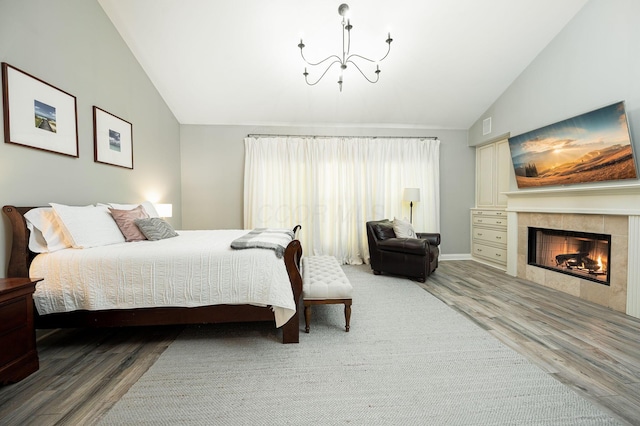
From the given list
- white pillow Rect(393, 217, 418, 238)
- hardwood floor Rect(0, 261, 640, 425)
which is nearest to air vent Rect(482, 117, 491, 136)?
white pillow Rect(393, 217, 418, 238)

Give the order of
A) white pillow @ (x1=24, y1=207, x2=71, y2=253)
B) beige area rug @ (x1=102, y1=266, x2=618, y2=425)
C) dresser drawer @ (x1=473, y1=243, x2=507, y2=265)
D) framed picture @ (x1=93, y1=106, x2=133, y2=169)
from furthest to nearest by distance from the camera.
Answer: dresser drawer @ (x1=473, y1=243, x2=507, y2=265) < framed picture @ (x1=93, y1=106, x2=133, y2=169) < white pillow @ (x1=24, y1=207, x2=71, y2=253) < beige area rug @ (x1=102, y1=266, x2=618, y2=425)

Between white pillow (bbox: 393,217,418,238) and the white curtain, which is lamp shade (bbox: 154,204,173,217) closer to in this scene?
the white curtain

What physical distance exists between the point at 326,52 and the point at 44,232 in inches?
144

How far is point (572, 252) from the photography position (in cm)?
333

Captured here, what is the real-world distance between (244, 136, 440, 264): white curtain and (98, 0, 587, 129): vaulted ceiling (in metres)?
0.54

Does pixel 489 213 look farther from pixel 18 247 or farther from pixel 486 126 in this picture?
pixel 18 247

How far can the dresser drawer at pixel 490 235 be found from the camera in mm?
4316

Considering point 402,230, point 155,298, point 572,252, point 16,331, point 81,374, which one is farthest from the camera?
point 402,230

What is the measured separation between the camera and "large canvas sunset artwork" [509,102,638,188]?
254 cm

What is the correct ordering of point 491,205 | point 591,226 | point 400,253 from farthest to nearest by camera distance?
point 491,205 < point 400,253 < point 591,226

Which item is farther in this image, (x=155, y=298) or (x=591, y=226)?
(x=591, y=226)

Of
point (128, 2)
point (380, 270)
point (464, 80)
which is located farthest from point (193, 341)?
point (464, 80)

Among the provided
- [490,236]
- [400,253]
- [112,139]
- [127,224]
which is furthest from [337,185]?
[112,139]

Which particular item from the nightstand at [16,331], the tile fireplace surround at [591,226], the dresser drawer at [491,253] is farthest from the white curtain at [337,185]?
the nightstand at [16,331]
